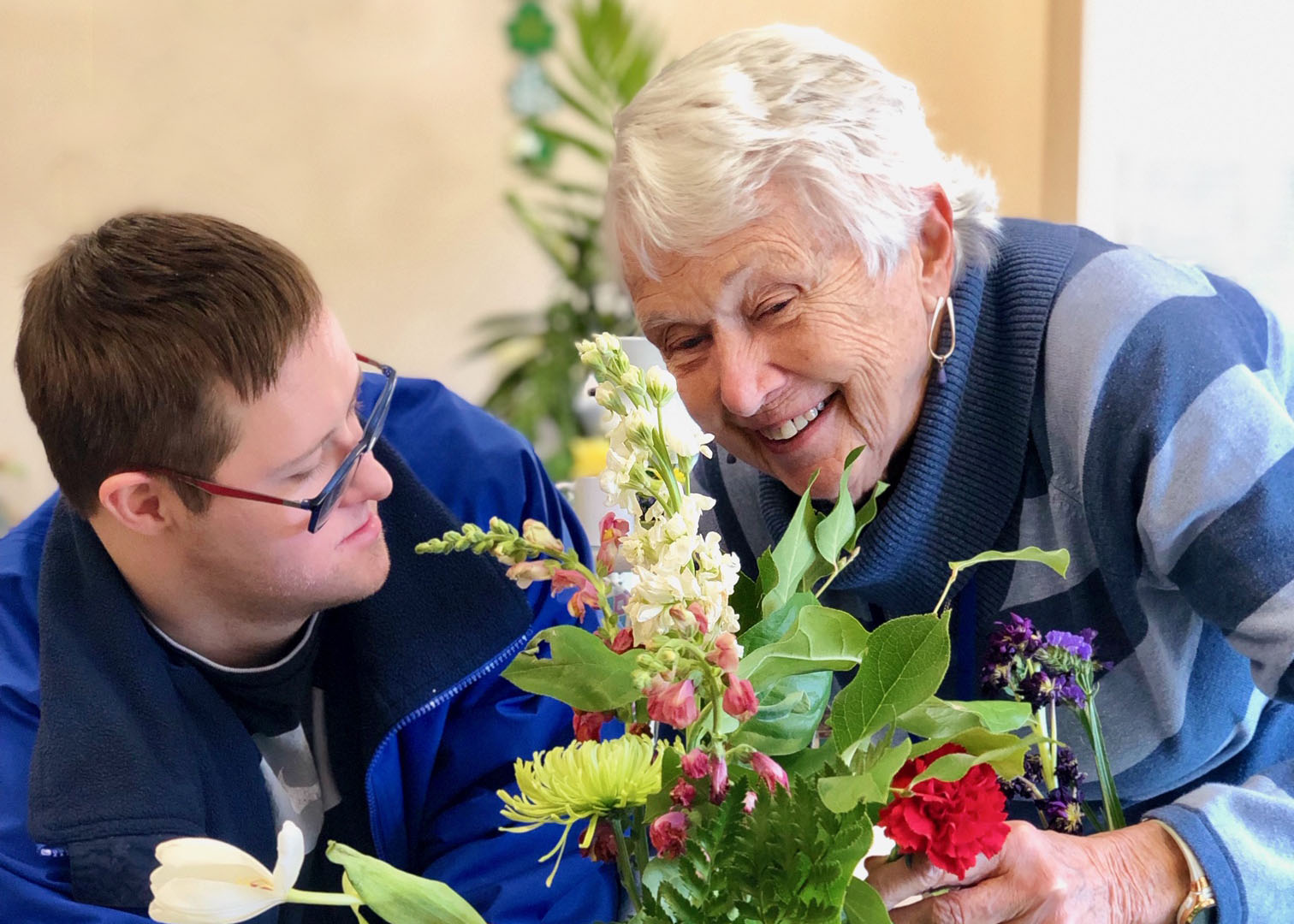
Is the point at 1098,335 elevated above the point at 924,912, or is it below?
above

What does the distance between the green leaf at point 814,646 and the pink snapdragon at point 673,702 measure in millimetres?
83

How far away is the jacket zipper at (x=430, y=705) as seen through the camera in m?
1.20

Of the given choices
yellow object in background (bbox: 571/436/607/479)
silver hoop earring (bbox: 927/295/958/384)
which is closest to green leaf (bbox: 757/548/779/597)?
silver hoop earring (bbox: 927/295/958/384)

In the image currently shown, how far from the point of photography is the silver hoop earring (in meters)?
1.14

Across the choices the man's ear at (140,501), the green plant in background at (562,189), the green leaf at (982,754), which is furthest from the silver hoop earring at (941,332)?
the green plant in background at (562,189)

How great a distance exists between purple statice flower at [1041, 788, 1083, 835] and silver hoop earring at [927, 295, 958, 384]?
443mm

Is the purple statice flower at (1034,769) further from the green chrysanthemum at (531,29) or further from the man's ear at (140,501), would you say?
the green chrysanthemum at (531,29)

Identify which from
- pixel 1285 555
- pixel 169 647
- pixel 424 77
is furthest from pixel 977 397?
pixel 424 77

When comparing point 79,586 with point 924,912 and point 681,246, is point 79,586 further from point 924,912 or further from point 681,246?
point 924,912

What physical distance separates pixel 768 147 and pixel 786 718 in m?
0.51

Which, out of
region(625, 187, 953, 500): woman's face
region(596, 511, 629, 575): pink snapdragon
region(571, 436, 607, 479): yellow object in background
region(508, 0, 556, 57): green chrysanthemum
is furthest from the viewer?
region(508, 0, 556, 57): green chrysanthemum

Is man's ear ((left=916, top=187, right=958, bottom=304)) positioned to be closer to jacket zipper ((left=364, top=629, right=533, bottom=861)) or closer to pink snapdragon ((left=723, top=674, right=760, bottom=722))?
jacket zipper ((left=364, top=629, right=533, bottom=861))

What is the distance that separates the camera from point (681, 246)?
1.06m

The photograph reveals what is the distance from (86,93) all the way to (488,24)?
0.98 m
